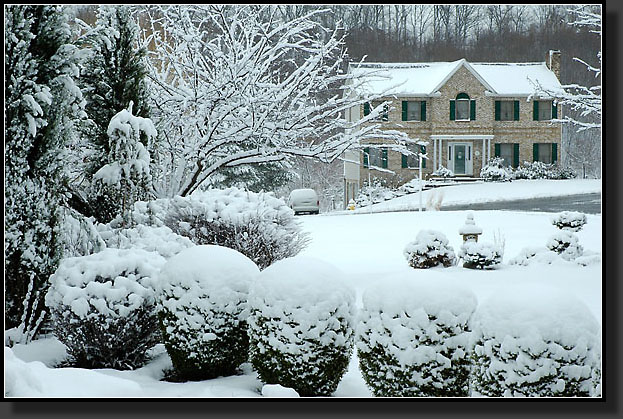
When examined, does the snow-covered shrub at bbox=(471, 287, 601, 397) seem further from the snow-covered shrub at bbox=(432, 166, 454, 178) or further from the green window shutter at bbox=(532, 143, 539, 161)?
the green window shutter at bbox=(532, 143, 539, 161)

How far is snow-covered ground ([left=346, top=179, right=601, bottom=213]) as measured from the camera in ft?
60.7

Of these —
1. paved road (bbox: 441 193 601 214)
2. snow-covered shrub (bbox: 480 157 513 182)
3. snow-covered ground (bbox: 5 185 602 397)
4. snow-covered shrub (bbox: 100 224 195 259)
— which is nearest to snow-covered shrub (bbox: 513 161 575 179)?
snow-covered shrub (bbox: 480 157 513 182)

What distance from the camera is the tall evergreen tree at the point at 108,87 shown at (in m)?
6.44

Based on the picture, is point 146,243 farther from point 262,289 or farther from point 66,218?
point 262,289

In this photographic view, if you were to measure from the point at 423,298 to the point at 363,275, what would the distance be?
5.68 m

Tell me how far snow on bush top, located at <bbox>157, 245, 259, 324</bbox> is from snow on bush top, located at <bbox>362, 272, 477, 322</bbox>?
1054 millimetres

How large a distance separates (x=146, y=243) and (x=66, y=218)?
73 centimetres

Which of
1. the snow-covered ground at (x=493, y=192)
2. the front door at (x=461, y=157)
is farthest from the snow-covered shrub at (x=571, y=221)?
the front door at (x=461, y=157)

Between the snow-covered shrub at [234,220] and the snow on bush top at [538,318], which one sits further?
the snow-covered shrub at [234,220]

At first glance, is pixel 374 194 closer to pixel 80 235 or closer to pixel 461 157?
pixel 461 157

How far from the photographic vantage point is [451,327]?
3.82 metres

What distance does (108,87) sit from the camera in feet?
21.2

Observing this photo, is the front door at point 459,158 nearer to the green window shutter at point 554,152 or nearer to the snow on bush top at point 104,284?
the green window shutter at point 554,152

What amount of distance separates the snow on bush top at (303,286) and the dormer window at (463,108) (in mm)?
20383
